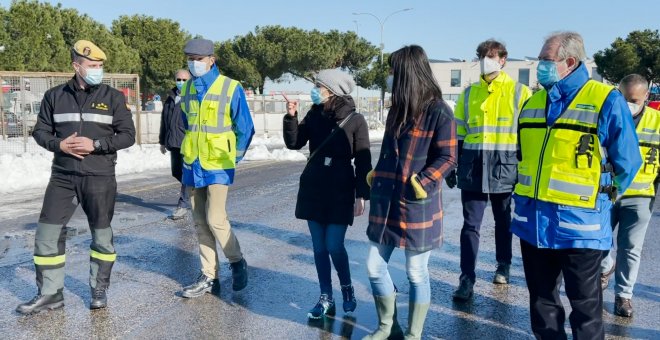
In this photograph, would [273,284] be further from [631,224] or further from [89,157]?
[631,224]

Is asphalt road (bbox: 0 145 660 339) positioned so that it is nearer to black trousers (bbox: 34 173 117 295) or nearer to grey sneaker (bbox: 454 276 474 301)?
grey sneaker (bbox: 454 276 474 301)

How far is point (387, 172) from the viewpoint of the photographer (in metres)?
3.76

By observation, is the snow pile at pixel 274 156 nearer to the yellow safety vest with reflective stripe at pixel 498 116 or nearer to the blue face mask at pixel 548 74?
the yellow safety vest with reflective stripe at pixel 498 116

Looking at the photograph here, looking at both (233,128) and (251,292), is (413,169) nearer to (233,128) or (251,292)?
(233,128)

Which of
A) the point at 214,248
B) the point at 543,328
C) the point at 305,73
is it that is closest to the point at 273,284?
the point at 214,248

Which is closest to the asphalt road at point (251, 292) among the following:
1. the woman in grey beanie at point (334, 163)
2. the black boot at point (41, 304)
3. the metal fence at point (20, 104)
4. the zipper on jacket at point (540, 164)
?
the black boot at point (41, 304)

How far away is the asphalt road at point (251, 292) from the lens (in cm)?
430

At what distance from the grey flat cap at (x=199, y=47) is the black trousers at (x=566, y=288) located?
113 inches

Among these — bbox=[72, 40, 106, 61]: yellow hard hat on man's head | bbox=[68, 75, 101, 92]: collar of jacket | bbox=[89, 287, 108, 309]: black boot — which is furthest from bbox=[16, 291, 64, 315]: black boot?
bbox=[72, 40, 106, 61]: yellow hard hat on man's head

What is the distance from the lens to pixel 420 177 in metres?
3.59

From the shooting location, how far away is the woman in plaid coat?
3650mm

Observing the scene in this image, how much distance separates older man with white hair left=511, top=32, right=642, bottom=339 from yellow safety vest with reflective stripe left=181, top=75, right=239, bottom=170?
7.86 feet

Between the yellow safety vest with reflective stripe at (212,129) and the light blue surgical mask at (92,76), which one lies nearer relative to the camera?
the light blue surgical mask at (92,76)

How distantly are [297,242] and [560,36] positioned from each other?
4398 mm
